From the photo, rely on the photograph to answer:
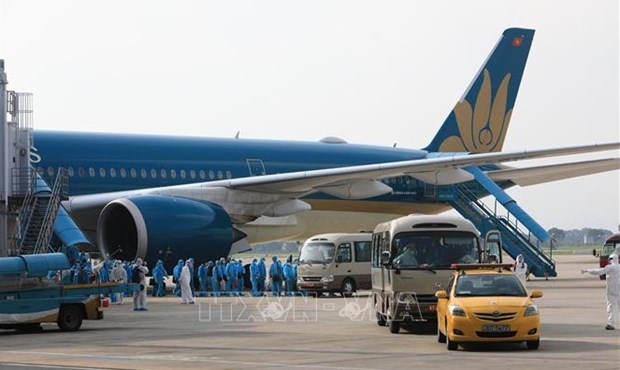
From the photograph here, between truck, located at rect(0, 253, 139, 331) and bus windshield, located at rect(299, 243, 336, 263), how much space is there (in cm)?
1371

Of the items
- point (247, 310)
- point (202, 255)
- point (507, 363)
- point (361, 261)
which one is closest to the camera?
point (507, 363)

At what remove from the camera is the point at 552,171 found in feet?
137

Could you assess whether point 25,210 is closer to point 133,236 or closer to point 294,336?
point 133,236

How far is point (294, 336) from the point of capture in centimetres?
2094

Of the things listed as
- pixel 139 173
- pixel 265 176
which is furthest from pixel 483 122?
pixel 139 173

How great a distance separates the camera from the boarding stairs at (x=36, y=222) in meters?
28.4

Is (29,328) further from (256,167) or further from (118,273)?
(256,167)

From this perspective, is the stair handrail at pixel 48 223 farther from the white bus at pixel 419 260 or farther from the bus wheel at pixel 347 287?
the bus wheel at pixel 347 287

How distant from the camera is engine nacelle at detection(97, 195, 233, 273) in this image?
33281 mm

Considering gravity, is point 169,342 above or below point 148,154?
below

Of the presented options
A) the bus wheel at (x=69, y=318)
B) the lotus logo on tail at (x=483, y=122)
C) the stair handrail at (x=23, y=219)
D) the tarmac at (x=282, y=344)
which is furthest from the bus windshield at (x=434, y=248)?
the lotus logo on tail at (x=483, y=122)

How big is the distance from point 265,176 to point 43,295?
13.8 m

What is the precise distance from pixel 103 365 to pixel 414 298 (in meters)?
6.91

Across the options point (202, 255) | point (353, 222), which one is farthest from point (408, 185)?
point (202, 255)
